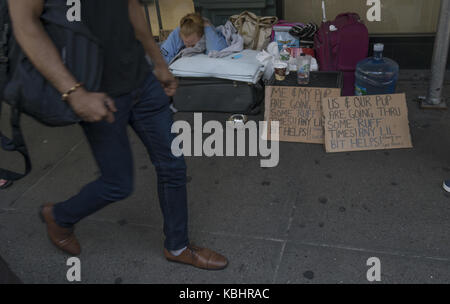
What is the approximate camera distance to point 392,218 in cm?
259

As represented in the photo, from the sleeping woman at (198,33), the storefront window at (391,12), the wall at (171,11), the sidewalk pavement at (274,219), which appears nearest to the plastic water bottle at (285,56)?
the sleeping woman at (198,33)

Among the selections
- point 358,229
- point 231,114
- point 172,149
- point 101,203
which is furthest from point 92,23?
point 231,114

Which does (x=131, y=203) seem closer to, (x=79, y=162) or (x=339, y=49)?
(x=79, y=162)

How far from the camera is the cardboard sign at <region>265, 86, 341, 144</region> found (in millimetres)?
3510

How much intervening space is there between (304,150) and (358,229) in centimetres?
105

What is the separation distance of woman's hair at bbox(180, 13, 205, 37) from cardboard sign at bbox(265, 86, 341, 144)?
1.13 metres

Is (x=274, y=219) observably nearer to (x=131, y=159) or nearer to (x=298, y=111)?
(x=131, y=159)

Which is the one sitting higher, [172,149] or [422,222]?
[172,149]

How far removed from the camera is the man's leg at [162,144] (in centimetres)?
196

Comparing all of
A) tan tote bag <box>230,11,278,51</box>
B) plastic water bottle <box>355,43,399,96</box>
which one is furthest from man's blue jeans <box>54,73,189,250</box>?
tan tote bag <box>230,11,278,51</box>

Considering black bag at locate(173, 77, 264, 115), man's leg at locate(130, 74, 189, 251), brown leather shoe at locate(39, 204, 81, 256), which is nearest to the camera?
man's leg at locate(130, 74, 189, 251)

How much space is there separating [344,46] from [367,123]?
948mm

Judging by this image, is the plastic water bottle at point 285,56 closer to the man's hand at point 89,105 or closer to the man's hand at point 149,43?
the man's hand at point 149,43

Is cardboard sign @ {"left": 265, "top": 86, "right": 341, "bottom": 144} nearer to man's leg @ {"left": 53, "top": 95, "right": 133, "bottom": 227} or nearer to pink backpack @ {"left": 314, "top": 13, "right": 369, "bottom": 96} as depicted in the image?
pink backpack @ {"left": 314, "top": 13, "right": 369, "bottom": 96}
